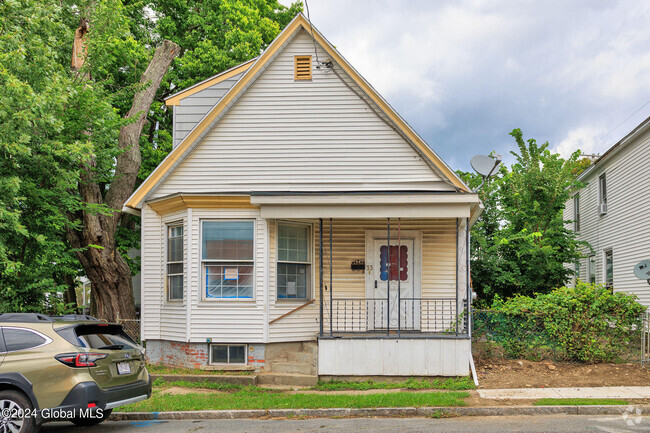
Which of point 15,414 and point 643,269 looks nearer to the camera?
point 15,414

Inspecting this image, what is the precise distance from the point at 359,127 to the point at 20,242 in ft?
25.4

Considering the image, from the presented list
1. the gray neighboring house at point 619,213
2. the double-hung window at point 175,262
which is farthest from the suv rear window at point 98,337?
the gray neighboring house at point 619,213

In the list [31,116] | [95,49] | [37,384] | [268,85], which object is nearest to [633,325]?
[268,85]

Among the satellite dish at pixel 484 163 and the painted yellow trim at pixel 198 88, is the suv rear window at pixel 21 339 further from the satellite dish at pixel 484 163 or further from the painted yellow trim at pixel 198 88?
the satellite dish at pixel 484 163

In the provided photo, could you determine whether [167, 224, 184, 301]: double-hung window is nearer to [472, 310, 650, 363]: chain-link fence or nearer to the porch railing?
the porch railing

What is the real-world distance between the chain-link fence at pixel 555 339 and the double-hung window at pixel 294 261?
3.83 m

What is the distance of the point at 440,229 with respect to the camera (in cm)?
1326

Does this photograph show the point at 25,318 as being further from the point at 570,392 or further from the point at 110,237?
the point at 570,392

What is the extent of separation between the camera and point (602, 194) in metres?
21.1

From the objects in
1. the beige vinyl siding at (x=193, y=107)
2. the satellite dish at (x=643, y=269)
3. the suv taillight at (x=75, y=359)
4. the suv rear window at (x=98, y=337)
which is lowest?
the suv taillight at (x=75, y=359)

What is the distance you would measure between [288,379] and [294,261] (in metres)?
2.66

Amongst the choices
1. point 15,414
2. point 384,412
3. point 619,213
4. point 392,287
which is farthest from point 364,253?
point 619,213

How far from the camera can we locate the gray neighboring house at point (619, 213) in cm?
1705

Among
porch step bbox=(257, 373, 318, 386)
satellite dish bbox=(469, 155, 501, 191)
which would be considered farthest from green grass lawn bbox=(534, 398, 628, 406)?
satellite dish bbox=(469, 155, 501, 191)
